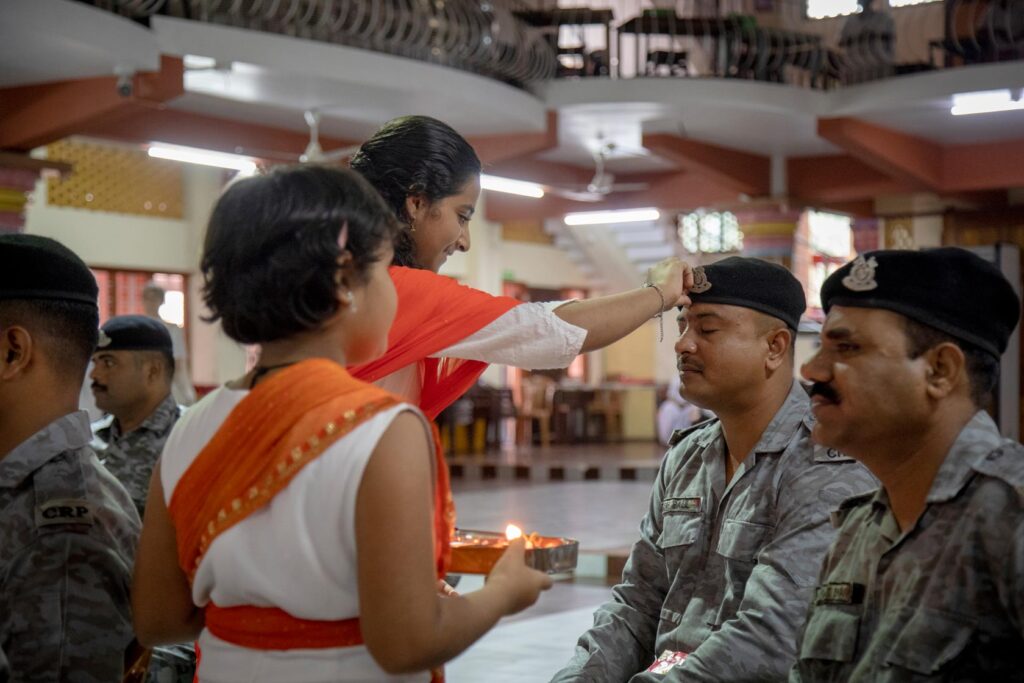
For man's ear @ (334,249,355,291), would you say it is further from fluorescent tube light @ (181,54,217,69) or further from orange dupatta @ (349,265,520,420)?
fluorescent tube light @ (181,54,217,69)

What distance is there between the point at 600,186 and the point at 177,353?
7.24 m

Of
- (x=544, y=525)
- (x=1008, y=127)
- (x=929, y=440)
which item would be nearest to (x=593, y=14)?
(x=1008, y=127)

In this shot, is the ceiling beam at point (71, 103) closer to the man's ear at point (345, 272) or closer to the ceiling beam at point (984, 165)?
the man's ear at point (345, 272)

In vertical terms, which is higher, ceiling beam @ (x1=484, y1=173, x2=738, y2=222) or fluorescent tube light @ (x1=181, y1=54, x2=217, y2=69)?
fluorescent tube light @ (x1=181, y1=54, x2=217, y2=69)

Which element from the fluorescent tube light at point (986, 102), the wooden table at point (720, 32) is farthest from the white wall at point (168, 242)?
the fluorescent tube light at point (986, 102)

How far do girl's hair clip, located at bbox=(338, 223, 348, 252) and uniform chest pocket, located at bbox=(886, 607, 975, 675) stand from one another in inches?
34.9

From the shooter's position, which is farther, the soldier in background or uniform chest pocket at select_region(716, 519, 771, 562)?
the soldier in background

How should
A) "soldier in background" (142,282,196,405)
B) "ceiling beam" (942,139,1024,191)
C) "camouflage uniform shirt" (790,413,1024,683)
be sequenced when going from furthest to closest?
"ceiling beam" (942,139,1024,191) < "soldier in background" (142,282,196,405) < "camouflage uniform shirt" (790,413,1024,683)

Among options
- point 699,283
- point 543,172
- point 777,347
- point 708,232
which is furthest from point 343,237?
point 708,232

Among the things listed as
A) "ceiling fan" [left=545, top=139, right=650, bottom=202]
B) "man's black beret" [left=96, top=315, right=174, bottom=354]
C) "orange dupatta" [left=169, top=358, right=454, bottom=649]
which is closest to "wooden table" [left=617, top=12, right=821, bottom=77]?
"ceiling fan" [left=545, top=139, right=650, bottom=202]

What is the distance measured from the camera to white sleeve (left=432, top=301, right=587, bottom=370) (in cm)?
214

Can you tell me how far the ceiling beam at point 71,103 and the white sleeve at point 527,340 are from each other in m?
6.56

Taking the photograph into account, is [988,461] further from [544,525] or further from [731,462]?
[544,525]

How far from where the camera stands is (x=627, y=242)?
1903 centimetres
